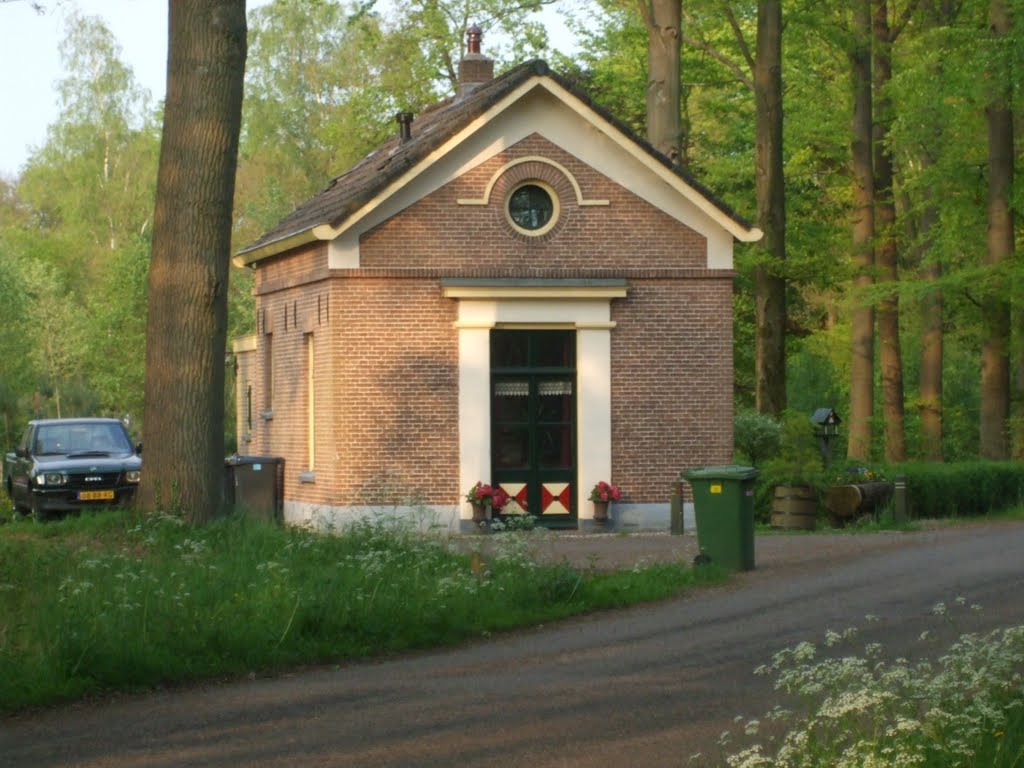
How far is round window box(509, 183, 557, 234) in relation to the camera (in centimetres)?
2602

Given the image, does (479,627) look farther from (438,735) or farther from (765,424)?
(765,424)

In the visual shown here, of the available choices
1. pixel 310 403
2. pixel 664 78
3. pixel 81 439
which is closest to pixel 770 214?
pixel 664 78

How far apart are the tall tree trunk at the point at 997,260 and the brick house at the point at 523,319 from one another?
857 centimetres

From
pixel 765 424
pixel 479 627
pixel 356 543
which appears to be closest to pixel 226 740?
pixel 479 627

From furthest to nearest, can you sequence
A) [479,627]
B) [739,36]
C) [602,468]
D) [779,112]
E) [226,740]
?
1. [739,36]
2. [779,112]
3. [602,468]
4. [479,627]
5. [226,740]

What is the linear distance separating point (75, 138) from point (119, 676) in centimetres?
6889

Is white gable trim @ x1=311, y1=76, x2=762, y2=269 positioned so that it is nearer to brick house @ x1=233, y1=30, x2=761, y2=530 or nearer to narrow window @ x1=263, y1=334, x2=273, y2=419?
brick house @ x1=233, y1=30, x2=761, y2=530

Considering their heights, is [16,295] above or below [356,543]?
above

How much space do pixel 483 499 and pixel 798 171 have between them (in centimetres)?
1605

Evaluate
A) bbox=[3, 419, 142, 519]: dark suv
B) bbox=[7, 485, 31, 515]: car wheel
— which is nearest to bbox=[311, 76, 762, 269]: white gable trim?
bbox=[3, 419, 142, 519]: dark suv

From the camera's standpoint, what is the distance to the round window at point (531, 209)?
85.4 feet

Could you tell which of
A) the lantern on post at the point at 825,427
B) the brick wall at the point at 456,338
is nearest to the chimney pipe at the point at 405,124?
the brick wall at the point at 456,338

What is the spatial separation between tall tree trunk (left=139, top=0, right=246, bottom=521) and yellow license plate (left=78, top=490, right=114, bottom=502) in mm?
11563

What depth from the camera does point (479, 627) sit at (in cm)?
1348
